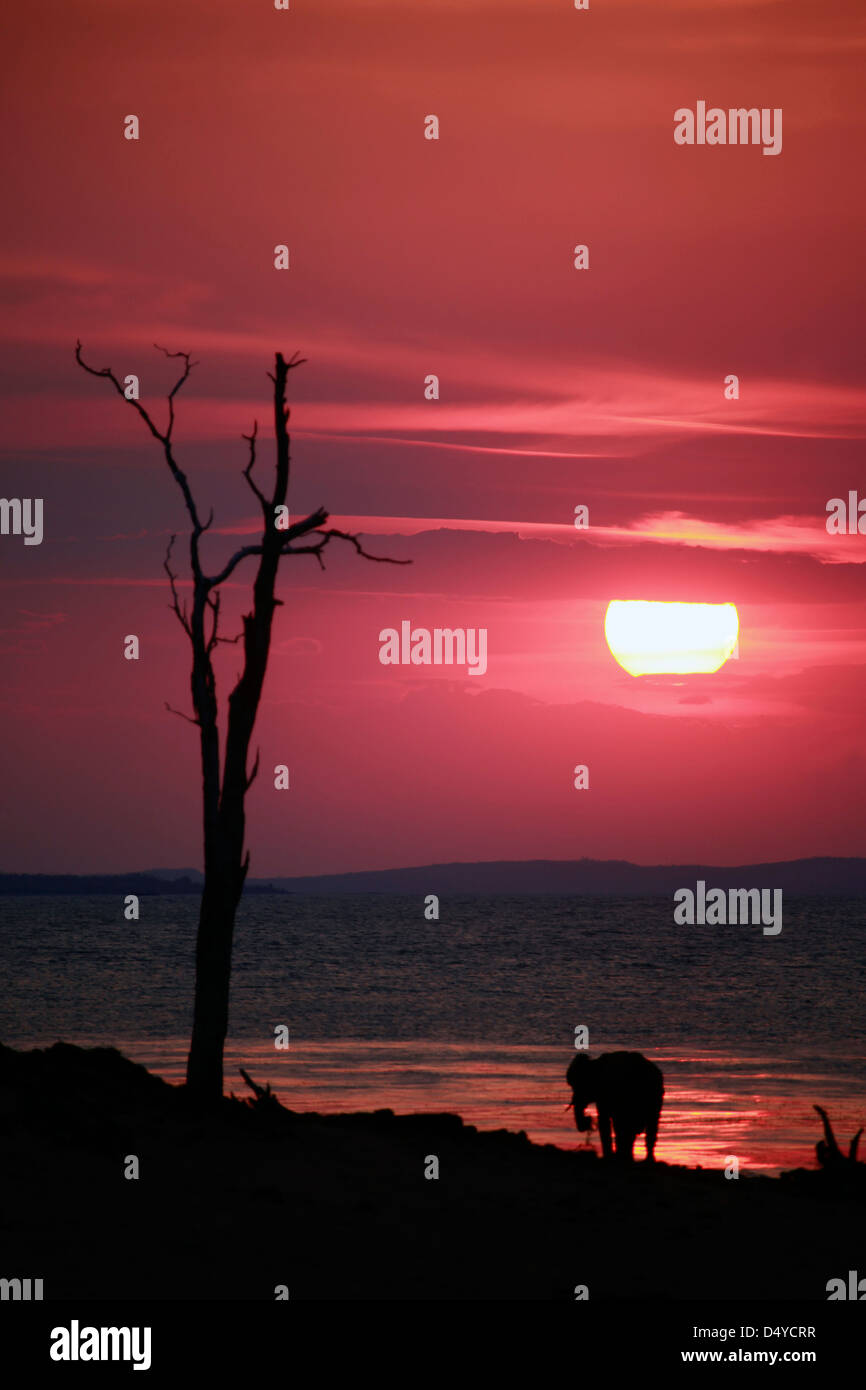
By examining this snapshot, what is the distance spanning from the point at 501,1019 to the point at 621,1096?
3016 centimetres

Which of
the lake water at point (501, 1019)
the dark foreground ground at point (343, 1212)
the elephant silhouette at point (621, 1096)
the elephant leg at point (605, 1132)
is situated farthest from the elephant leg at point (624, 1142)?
the lake water at point (501, 1019)

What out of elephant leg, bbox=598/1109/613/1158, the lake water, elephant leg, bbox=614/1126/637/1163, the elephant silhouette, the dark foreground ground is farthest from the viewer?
the lake water

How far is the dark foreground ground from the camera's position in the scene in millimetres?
10477

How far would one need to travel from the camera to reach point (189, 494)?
17.0m

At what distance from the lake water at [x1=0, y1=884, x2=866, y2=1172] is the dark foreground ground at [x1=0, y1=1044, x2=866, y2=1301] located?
717 centimetres

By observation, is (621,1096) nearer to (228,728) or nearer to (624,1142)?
(624,1142)

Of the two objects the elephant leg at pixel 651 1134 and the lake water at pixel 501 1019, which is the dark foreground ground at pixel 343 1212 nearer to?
the elephant leg at pixel 651 1134

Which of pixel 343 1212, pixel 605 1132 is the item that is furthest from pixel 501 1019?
pixel 343 1212

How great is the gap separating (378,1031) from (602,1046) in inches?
267

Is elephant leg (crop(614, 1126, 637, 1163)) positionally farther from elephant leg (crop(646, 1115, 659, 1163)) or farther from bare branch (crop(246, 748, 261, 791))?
bare branch (crop(246, 748, 261, 791))

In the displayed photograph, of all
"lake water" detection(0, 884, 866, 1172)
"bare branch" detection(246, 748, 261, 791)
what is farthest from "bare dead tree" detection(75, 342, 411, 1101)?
"lake water" detection(0, 884, 866, 1172)

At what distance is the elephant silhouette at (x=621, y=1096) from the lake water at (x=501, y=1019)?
3466 millimetres

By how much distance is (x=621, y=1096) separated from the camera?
17859 mm

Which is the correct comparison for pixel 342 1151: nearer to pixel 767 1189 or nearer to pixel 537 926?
pixel 767 1189
